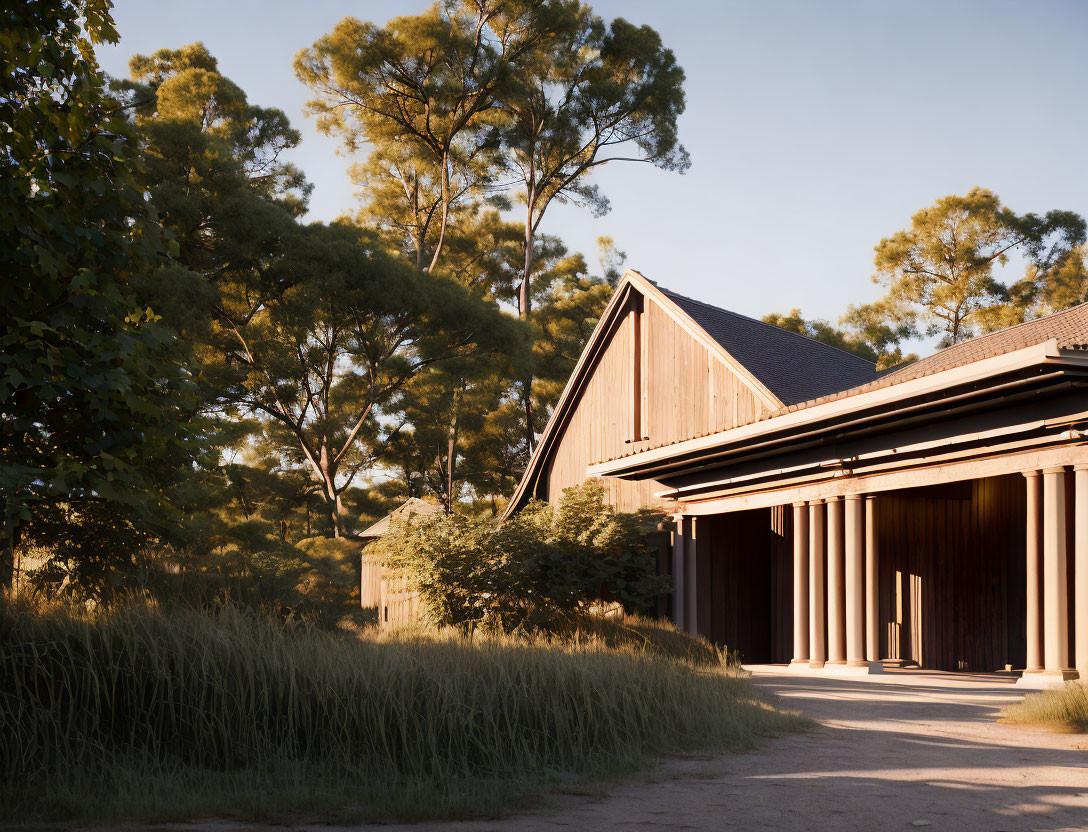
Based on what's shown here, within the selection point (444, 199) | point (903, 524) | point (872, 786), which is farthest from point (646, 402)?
point (444, 199)

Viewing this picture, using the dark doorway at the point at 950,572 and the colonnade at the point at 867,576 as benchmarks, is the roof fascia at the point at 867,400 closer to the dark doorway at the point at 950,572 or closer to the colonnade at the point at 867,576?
the colonnade at the point at 867,576

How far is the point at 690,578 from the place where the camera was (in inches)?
688

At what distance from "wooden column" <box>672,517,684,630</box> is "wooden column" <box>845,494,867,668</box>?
416 centimetres

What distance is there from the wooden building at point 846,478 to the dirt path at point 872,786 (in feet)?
11.7

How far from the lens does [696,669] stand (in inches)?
418

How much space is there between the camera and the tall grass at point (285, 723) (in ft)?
20.3

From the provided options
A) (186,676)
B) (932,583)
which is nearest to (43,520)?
(186,676)

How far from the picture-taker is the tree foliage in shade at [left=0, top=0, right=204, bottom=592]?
7805 mm

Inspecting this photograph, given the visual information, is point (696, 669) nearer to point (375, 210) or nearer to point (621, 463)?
point (621, 463)

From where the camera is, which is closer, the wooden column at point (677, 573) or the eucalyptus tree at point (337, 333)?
the wooden column at point (677, 573)

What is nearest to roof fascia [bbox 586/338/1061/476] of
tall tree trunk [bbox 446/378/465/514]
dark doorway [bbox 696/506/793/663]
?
dark doorway [bbox 696/506/793/663]

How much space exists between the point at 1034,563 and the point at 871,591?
228 cm

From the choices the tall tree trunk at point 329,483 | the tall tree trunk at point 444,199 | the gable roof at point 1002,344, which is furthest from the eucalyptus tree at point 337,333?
the gable roof at point 1002,344

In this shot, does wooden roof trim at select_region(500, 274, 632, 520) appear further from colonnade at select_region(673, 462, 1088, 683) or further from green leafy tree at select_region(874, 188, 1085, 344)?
green leafy tree at select_region(874, 188, 1085, 344)
